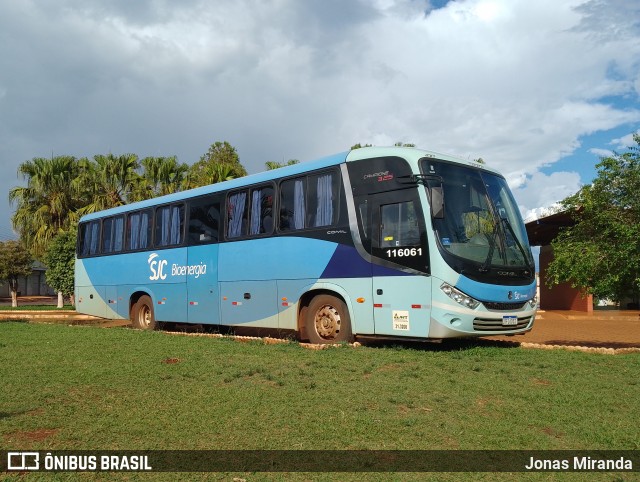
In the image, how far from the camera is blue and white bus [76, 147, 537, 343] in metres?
9.34

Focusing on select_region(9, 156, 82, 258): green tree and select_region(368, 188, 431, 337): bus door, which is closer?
select_region(368, 188, 431, 337): bus door

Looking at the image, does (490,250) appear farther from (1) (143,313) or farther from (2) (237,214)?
(1) (143,313)

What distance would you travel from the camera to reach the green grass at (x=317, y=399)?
485cm

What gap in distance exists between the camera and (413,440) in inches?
191

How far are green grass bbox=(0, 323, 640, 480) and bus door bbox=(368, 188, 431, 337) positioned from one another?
57 centimetres

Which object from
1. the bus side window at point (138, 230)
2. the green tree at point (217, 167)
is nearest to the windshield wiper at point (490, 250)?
the bus side window at point (138, 230)

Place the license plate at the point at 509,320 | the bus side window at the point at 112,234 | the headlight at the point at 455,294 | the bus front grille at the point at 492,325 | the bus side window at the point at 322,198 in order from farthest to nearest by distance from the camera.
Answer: the bus side window at the point at 112,234
the bus side window at the point at 322,198
the license plate at the point at 509,320
the bus front grille at the point at 492,325
the headlight at the point at 455,294

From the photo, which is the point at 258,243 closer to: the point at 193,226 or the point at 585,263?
the point at 193,226

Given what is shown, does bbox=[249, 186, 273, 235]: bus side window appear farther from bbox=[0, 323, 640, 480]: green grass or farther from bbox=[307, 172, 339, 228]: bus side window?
bbox=[0, 323, 640, 480]: green grass

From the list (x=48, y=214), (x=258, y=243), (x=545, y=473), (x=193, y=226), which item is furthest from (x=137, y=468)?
(x=48, y=214)

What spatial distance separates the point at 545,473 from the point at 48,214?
33.8 metres

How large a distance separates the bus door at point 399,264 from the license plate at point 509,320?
54.1 inches

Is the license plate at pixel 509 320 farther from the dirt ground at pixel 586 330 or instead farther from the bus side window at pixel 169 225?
the bus side window at pixel 169 225

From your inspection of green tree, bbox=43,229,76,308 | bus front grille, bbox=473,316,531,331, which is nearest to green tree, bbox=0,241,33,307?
green tree, bbox=43,229,76,308
